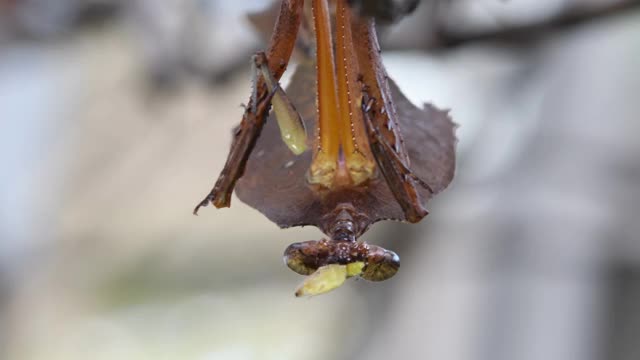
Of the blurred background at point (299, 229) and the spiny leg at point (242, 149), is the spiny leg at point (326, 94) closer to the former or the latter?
the spiny leg at point (242, 149)

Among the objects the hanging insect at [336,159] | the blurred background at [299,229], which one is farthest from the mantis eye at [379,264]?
the blurred background at [299,229]

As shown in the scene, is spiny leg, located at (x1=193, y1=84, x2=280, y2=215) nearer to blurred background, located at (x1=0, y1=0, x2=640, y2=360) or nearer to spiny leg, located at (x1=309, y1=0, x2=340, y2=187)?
spiny leg, located at (x1=309, y1=0, x2=340, y2=187)

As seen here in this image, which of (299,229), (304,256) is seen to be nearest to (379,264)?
(304,256)

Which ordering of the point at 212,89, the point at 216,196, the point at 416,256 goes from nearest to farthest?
the point at 216,196 < the point at 212,89 < the point at 416,256

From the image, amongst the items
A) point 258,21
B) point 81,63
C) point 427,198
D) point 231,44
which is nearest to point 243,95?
point 231,44

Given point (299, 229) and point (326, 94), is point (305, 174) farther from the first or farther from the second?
point (299, 229)

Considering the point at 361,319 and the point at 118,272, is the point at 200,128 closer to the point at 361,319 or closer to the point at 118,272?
the point at 118,272

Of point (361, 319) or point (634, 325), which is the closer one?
point (634, 325)
